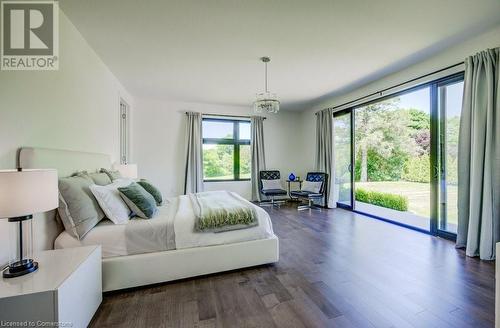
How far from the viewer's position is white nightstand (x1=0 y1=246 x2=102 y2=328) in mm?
1054

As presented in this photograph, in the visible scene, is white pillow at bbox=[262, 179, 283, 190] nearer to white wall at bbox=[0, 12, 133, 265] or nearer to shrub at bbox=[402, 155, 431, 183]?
shrub at bbox=[402, 155, 431, 183]

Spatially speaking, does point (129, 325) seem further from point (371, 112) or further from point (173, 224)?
point (371, 112)

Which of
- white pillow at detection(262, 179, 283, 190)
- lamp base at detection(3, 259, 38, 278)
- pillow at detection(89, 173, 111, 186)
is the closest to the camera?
lamp base at detection(3, 259, 38, 278)

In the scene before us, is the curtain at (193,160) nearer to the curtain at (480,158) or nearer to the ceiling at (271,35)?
the ceiling at (271,35)

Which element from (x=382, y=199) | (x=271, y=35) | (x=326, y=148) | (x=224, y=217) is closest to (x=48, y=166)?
(x=224, y=217)

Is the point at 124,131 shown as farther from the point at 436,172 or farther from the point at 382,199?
the point at 382,199

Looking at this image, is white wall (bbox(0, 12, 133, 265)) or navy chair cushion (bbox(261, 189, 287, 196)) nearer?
white wall (bbox(0, 12, 133, 265))

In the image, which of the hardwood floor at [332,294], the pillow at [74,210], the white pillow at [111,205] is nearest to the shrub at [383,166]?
the hardwood floor at [332,294]

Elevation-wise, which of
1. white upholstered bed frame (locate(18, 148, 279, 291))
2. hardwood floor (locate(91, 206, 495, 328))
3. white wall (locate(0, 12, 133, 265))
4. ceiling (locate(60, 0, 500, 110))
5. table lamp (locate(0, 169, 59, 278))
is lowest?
hardwood floor (locate(91, 206, 495, 328))

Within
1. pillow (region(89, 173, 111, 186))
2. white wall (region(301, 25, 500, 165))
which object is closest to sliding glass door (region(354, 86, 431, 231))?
white wall (region(301, 25, 500, 165))

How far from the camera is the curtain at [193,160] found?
5.16 m

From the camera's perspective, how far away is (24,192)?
1127 mm

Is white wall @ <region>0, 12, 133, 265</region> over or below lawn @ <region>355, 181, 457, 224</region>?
over

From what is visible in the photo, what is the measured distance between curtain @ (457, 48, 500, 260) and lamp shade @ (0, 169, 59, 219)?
402cm
